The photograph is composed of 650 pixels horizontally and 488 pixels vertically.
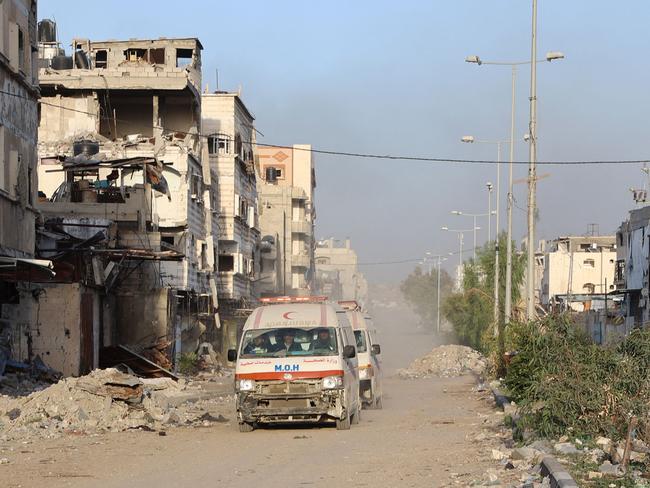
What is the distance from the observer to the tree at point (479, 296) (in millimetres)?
73312

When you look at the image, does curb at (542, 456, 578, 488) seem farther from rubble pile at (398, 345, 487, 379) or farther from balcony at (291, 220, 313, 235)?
balcony at (291, 220, 313, 235)

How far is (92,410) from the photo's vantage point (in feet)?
71.4

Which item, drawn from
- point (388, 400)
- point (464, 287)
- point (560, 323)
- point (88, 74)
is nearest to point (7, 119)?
point (388, 400)

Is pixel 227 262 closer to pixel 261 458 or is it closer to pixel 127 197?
pixel 127 197

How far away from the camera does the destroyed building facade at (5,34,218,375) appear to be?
113 ft

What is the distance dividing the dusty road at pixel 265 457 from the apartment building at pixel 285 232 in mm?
60039

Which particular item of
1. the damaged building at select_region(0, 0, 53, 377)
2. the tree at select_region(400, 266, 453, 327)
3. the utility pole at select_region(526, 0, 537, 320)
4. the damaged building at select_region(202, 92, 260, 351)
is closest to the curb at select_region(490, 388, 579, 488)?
the damaged building at select_region(0, 0, 53, 377)

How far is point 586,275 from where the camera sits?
105500 millimetres

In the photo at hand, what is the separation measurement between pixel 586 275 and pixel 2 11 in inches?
3312

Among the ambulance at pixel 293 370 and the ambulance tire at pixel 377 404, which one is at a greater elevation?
the ambulance at pixel 293 370

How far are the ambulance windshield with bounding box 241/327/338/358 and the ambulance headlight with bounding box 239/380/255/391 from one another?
0.63m

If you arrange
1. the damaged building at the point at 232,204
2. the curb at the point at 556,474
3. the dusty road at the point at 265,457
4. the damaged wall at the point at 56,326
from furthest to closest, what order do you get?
the damaged building at the point at 232,204 → the damaged wall at the point at 56,326 → the dusty road at the point at 265,457 → the curb at the point at 556,474

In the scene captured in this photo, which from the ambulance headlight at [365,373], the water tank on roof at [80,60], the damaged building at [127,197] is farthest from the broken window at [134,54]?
the ambulance headlight at [365,373]

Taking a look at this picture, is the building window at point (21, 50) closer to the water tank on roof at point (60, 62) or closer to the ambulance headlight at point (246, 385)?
the ambulance headlight at point (246, 385)
